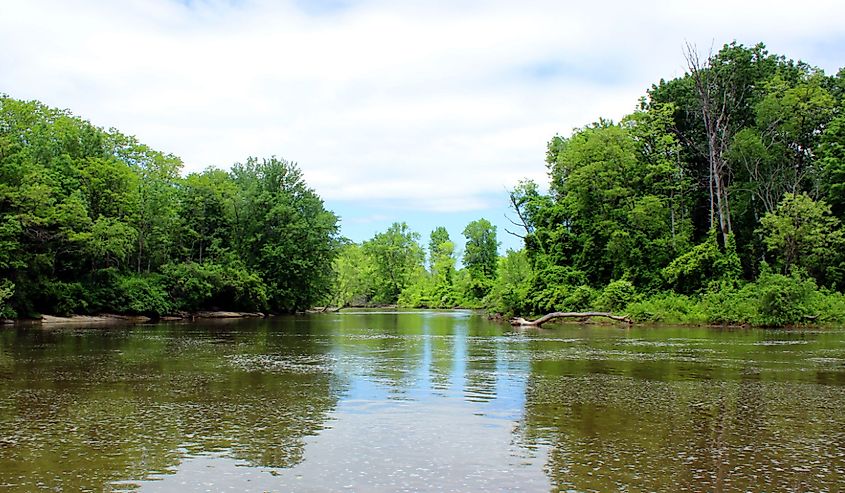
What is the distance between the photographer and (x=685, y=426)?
12.0 meters

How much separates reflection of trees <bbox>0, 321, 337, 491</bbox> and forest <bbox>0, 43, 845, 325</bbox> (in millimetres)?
30877

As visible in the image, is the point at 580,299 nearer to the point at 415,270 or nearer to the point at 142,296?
the point at 142,296

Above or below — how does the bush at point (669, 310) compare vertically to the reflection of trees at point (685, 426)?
above

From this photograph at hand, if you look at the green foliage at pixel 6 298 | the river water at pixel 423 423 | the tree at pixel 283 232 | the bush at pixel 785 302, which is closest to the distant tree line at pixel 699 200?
the bush at pixel 785 302

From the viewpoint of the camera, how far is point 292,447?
1051 centimetres

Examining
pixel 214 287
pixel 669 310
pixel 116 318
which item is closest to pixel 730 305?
pixel 669 310

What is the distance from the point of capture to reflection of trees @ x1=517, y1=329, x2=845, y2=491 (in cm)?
879

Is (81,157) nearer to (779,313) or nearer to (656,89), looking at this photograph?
(656,89)

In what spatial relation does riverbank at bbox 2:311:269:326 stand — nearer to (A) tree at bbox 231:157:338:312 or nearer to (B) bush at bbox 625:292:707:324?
(A) tree at bbox 231:157:338:312

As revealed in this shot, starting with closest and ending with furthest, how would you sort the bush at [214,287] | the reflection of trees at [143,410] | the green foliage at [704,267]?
the reflection of trees at [143,410] → the green foliage at [704,267] → the bush at [214,287]

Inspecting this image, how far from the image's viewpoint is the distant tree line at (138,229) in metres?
51.3

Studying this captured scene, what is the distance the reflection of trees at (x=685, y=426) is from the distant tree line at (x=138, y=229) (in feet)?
139

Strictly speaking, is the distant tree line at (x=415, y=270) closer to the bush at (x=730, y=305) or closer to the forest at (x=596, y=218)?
the forest at (x=596, y=218)

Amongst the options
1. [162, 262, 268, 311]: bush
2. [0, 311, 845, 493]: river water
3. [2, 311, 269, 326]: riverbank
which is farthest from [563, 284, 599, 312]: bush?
[2, 311, 269, 326]: riverbank
